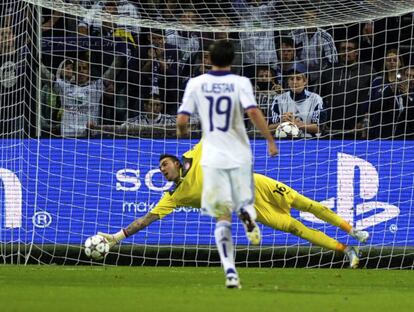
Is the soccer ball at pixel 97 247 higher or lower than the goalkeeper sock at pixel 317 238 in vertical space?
lower

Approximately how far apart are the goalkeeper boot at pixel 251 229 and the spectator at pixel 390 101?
20.5ft

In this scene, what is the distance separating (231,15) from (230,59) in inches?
265

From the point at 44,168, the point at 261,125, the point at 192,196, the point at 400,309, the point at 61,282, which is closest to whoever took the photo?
the point at 400,309

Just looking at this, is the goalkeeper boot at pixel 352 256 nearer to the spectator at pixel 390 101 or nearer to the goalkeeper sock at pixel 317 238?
the goalkeeper sock at pixel 317 238

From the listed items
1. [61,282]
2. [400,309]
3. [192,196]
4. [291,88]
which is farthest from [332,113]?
[400,309]

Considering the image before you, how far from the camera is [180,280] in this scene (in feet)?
43.8

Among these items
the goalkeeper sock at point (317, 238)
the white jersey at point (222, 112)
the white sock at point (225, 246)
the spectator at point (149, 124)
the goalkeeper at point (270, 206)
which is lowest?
the goalkeeper sock at point (317, 238)

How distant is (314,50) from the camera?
17875mm

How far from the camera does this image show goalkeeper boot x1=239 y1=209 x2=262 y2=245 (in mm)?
11047

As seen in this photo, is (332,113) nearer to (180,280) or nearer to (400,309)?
(180,280)

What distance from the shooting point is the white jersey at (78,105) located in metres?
17.3

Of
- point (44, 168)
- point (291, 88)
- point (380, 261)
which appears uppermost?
point (291, 88)

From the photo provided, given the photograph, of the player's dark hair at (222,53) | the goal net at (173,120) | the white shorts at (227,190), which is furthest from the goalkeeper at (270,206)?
the player's dark hair at (222,53)

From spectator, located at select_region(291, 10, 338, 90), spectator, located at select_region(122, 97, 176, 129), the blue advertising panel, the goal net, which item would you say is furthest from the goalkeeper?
spectator, located at select_region(291, 10, 338, 90)
